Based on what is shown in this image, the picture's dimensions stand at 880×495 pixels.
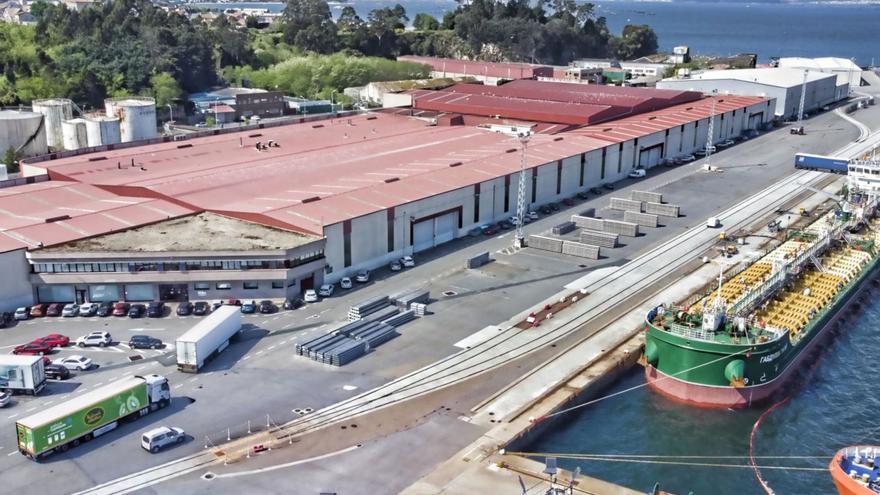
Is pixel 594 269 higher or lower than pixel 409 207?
lower

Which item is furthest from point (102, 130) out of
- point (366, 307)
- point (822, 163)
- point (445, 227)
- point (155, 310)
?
point (822, 163)

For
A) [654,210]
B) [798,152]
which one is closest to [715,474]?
[654,210]

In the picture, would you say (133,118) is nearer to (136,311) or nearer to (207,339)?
(136,311)

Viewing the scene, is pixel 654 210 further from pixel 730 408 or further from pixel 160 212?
pixel 160 212

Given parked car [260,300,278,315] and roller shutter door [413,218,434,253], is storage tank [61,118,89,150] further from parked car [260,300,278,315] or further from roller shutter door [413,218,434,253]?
parked car [260,300,278,315]

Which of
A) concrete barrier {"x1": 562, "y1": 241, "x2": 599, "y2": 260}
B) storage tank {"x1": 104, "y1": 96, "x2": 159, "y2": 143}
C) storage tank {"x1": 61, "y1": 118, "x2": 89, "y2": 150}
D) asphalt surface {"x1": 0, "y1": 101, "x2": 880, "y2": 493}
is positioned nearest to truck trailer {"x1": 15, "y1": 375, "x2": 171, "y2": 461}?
asphalt surface {"x1": 0, "y1": 101, "x2": 880, "y2": 493}

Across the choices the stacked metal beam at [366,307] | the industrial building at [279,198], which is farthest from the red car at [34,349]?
the stacked metal beam at [366,307]
